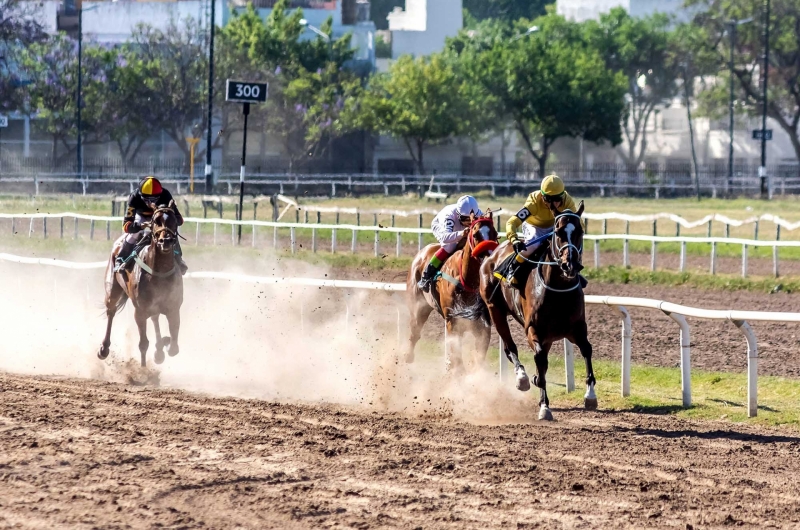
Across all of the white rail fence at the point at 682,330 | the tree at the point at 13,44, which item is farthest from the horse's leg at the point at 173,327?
the tree at the point at 13,44

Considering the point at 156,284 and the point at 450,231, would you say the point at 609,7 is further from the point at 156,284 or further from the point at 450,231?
the point at 156,284

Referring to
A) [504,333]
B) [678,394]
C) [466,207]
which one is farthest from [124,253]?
[678,394]

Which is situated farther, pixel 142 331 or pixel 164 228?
pixel 142 331

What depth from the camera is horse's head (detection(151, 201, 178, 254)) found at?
1260 centimetres

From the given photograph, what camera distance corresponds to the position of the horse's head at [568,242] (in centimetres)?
967

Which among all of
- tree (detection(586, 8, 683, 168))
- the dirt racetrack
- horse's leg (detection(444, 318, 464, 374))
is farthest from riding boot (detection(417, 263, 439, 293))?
tree (detection(586, 8, 683, 168))

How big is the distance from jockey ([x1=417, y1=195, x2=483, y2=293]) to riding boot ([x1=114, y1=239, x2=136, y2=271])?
332 centimetres

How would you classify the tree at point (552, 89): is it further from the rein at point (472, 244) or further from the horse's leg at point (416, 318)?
the rein at point (472, 244)

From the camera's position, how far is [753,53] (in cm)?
6256

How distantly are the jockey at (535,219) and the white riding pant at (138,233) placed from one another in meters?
4.46

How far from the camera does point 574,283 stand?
1020 centimetres

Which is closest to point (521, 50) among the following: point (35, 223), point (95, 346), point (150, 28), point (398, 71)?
point (398, 71)

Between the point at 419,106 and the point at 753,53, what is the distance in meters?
17.4

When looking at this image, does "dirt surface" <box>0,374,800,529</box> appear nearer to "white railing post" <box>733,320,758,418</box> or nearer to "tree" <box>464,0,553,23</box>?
"white railing post" <box>733,320,758,418</box>
